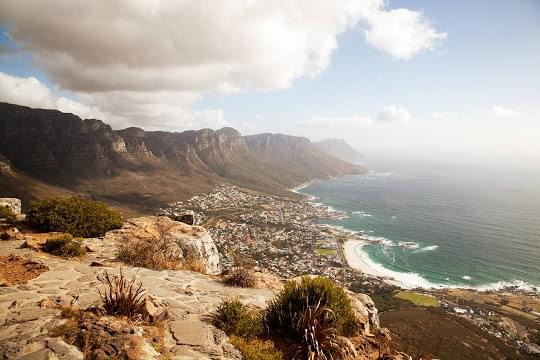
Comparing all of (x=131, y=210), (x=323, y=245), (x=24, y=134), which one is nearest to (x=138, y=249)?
(x=323, y=245)

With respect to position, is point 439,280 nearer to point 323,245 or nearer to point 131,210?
point 323,245

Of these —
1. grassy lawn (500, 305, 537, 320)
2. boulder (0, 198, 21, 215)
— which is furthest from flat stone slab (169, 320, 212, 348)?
grassy lawn (500, 305, 537, 320)

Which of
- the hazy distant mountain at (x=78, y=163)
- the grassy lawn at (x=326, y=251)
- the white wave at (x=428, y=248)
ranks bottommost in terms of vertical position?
the grassy lawn at (x=326, y=251)

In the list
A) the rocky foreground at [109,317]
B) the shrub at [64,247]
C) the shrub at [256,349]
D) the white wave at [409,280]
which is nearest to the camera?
the rocky foreground at [109,317]

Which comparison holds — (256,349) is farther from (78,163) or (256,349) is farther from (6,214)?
(78,163)

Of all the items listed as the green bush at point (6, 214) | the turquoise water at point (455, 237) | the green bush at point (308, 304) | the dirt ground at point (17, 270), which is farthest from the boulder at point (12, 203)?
the turquoise water at point (455, 237)

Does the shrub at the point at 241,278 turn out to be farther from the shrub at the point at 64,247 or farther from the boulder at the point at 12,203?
the boulder at the point at 12,203

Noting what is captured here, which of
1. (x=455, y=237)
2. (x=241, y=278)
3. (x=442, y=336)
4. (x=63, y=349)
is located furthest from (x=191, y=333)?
(x=455, y=237)
